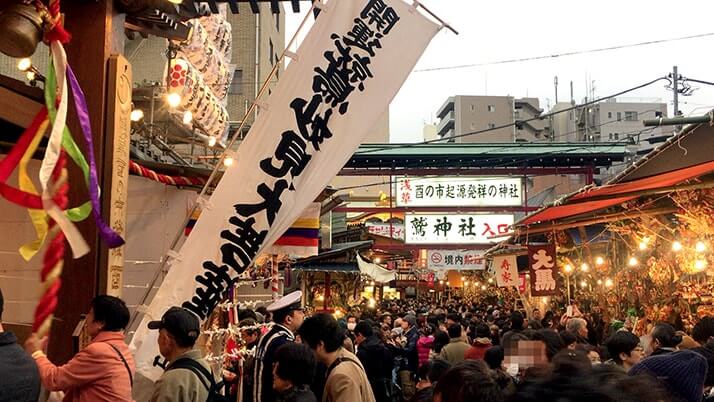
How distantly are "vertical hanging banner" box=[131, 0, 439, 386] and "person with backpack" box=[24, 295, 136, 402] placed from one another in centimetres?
59

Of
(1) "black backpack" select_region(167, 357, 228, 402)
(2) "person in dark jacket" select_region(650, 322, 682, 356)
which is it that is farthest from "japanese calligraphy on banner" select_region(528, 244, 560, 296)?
(1) "black backpack" select_region(167, 357, 228, 402)

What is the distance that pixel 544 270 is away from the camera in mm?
14117

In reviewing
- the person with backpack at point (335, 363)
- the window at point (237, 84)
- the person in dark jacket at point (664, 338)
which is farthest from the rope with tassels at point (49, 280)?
the window at point (237, 84)

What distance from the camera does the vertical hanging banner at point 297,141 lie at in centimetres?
525

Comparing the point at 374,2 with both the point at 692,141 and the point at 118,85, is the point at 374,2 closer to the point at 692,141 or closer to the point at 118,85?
the point at 118,85

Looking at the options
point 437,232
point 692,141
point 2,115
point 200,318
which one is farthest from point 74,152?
point 437,232

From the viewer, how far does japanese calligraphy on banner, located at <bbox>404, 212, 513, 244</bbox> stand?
27.0m

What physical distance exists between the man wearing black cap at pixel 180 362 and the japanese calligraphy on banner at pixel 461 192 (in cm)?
2287

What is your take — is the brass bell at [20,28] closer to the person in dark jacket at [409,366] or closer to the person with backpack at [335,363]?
the person with backpack at [335,363]

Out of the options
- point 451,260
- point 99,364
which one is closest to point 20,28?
point 99,364

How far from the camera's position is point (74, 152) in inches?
177

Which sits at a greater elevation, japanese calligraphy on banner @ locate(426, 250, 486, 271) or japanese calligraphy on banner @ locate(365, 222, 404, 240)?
japanese calligraphy on banner @ locate(365, 222, 404, 240)

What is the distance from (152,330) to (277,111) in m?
2.08

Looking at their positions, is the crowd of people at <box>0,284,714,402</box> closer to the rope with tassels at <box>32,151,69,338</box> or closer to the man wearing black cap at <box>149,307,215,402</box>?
the man wearing black cap at <box>149,307,215,402</box>
